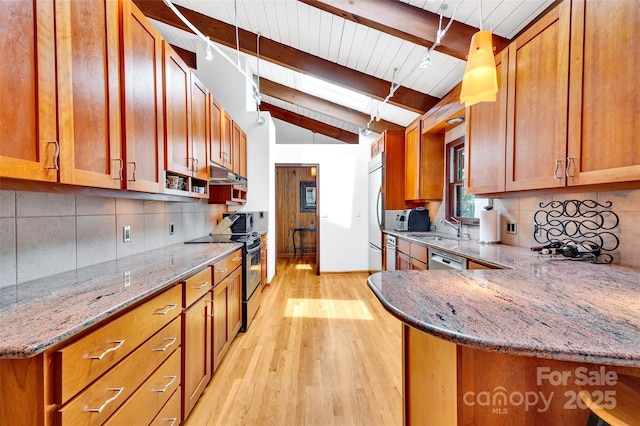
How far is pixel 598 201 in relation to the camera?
173cm

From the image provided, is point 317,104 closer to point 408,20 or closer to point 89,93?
point 408,20

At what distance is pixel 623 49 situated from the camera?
4.24 feet

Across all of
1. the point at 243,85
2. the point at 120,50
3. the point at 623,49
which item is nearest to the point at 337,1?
the point at 120,50

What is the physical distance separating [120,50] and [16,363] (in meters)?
1.41

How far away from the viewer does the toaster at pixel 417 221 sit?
13.1 ft

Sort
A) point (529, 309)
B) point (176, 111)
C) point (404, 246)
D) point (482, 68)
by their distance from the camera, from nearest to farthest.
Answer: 1. point (529, 309)
2. point (482, 68)
3. point (176, 111)
4. point (404, 246)

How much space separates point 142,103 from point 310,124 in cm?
502

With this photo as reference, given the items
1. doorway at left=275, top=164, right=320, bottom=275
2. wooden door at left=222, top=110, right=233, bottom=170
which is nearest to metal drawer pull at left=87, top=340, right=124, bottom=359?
wooden door at left=222, top=110, right=233, bottom=170

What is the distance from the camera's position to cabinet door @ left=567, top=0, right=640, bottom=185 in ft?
4.14

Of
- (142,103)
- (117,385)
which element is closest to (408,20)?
(142,103)

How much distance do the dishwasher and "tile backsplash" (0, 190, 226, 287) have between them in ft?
7.50

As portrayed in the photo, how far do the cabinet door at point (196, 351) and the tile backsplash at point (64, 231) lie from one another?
2.16ft

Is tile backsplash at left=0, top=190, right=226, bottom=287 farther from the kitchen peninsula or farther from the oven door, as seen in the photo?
the kitchen peninsula

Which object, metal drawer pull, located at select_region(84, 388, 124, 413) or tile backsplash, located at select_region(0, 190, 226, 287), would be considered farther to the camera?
tile backsplash, located at select_region(0, 190, 226, 287)
